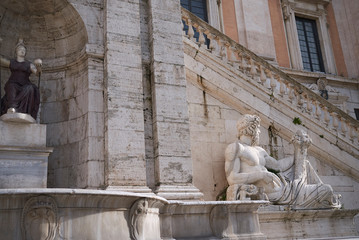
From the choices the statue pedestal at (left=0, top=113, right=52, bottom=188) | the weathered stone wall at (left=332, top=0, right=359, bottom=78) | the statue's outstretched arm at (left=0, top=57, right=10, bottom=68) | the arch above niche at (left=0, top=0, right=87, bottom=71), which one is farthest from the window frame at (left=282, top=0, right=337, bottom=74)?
the statue pedestal at (left=0, top=113, right=52, bottom=188)

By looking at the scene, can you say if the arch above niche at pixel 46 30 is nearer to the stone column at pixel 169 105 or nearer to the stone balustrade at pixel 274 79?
the stone column at pixel 169 105

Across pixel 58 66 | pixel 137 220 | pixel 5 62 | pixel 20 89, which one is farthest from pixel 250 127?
pixel 5 62

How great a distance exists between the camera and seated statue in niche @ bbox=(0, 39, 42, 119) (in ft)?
23.1

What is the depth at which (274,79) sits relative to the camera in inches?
376

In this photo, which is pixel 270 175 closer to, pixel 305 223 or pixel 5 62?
pixel 305 223

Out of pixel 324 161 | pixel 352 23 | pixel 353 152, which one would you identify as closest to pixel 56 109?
pixel 324 161

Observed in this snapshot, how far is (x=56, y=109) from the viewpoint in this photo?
8117 millimetres

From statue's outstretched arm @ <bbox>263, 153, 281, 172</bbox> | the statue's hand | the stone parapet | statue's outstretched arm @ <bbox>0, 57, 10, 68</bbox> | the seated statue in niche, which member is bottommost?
the stone parapet

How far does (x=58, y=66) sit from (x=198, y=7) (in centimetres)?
844

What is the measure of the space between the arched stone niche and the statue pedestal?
0.91 meters

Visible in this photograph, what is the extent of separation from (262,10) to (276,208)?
10178mm

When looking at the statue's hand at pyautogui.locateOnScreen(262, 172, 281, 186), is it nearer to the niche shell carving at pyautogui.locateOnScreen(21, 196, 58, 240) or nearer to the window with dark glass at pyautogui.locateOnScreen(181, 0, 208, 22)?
the niche shell carving at pyautogui.locateOnScreen(21, 196, 58, 240)

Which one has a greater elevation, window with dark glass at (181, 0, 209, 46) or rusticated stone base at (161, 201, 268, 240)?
window with dark glass at (181, 0, 209, 46)

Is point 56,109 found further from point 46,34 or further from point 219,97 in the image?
point 219,97
